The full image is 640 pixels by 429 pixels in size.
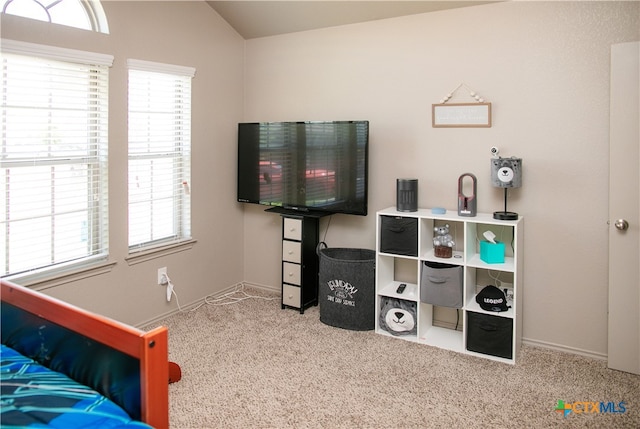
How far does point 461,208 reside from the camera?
3186 millimetres

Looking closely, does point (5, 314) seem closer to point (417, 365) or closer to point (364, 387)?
point (364, 387)

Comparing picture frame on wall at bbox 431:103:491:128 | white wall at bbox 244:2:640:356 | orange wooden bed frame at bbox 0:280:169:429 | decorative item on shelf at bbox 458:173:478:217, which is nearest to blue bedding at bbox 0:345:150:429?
orange wooden bed frame at bbox 0:280:169:429

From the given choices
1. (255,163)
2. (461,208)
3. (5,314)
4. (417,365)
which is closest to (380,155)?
(461,208)

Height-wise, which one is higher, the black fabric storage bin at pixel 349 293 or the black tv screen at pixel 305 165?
the black tv screen at pixel 305 165

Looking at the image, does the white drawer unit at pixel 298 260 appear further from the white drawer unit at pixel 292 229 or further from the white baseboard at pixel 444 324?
the white baseboard at pixel 444 324

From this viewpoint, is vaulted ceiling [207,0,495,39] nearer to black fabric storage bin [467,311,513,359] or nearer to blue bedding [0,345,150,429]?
black fabric storage bin [467,311,513,359]

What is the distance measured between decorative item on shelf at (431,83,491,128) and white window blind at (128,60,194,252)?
185 cm

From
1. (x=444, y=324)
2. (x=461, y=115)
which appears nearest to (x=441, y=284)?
(x=444, y=324)

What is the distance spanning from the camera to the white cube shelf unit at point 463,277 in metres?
2.98

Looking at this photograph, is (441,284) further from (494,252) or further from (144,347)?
(144,347)

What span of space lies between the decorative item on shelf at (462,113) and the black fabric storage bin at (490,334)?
1251 millimetres

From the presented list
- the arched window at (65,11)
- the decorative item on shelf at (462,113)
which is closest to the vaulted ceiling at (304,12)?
the decorative item on shelf at (462,113)

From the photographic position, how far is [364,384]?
270 centimetres

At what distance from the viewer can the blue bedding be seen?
1355mm
